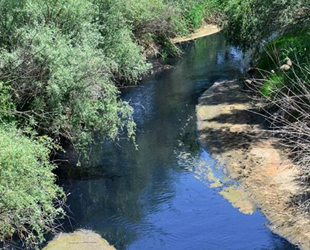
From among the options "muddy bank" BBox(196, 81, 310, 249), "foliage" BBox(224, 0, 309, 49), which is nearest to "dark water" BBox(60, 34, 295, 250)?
"muddy bank" BBox(196, 81, 310, 249)

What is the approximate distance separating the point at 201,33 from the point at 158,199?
85.0ft

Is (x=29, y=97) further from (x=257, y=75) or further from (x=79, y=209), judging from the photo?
(x=257, y=75)

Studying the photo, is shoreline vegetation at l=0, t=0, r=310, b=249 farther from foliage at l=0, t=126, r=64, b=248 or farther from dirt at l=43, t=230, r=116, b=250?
dirt at l=43, t=230, r=116, b=250

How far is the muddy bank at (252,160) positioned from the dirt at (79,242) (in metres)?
4.35

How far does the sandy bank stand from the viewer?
37.9 metres

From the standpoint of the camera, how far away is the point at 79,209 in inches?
622

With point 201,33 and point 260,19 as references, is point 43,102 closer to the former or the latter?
point 260,19

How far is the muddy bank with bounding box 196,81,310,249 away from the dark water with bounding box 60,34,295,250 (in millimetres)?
425

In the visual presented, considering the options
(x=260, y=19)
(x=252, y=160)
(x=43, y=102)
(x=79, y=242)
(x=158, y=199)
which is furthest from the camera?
(x=260, y=19)

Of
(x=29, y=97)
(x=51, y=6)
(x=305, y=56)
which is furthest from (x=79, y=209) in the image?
(x=305, y=56)

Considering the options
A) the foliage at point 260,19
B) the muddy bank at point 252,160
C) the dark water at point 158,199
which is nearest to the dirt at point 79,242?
the dark water at point 158,199

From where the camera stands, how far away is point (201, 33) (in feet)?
133

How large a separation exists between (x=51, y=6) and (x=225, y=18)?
561 inches

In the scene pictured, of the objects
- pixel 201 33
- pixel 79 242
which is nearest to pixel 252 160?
pixel 79 242
